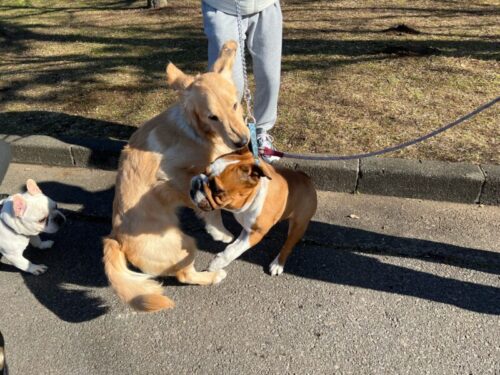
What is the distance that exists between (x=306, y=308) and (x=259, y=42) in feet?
7.72

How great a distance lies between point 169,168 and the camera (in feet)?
9.52

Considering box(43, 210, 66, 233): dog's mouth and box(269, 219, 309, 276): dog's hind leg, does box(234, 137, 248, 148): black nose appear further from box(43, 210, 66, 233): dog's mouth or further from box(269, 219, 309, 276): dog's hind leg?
box(43, 210, 66, 233): dog's mouth

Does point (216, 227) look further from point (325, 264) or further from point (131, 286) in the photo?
point (131, 286)

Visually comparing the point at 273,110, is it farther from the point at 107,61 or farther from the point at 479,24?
the point at 479,24

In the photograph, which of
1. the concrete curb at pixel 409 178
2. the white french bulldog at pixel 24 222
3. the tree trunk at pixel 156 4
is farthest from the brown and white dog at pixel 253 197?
the tree trunk at pixel 156 4

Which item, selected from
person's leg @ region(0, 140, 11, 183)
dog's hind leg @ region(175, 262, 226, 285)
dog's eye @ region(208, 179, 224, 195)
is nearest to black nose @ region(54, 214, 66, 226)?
person's leg @ region(0, 140, 11, 183)

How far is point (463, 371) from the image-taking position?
2.51m

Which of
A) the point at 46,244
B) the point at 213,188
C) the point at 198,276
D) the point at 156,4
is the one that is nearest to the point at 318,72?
the point at 198,276

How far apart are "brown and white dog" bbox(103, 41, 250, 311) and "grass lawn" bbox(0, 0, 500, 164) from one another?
65.8 inches

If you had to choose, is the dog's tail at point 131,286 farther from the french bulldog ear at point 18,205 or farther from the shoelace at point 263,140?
the shoelace at point 263,140

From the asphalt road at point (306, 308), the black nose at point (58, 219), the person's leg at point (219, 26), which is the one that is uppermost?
the person's leg at point (219, 26)

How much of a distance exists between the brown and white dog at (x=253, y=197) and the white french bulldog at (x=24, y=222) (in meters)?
1.35

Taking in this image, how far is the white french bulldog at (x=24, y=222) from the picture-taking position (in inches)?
121

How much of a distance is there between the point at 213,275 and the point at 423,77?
4148 mm
